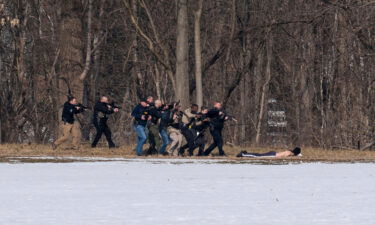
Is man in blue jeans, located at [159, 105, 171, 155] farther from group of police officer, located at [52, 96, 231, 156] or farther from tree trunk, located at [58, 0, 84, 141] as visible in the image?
tree trunk, located at [58, 0, 84, 141]

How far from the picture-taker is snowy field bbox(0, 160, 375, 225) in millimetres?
15758

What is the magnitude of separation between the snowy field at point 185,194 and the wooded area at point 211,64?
15029mm

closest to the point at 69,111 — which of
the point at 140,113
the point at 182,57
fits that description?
the point at 140,113

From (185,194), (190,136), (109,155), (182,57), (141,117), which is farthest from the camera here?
(182,57)

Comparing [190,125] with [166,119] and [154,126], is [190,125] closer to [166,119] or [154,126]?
[166,119]

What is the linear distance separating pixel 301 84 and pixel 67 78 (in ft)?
37.5

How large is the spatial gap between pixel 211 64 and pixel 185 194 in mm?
24359

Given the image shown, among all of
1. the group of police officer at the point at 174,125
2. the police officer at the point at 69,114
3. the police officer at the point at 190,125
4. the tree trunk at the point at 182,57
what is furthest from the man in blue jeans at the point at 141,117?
the tree trunk at the point at 182,57

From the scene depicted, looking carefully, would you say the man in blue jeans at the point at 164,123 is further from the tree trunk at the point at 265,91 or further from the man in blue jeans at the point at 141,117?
the tree trunk at the point at 265,91

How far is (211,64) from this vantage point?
43812 millimetres

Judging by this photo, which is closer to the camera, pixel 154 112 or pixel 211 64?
pixel 154 112

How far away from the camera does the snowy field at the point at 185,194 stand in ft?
51.7

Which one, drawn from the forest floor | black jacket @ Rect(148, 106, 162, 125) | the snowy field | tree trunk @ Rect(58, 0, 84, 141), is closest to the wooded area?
tree trunk @ Rect(58, 0, 84, 141)

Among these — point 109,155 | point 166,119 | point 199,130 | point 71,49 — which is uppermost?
point 71,49
